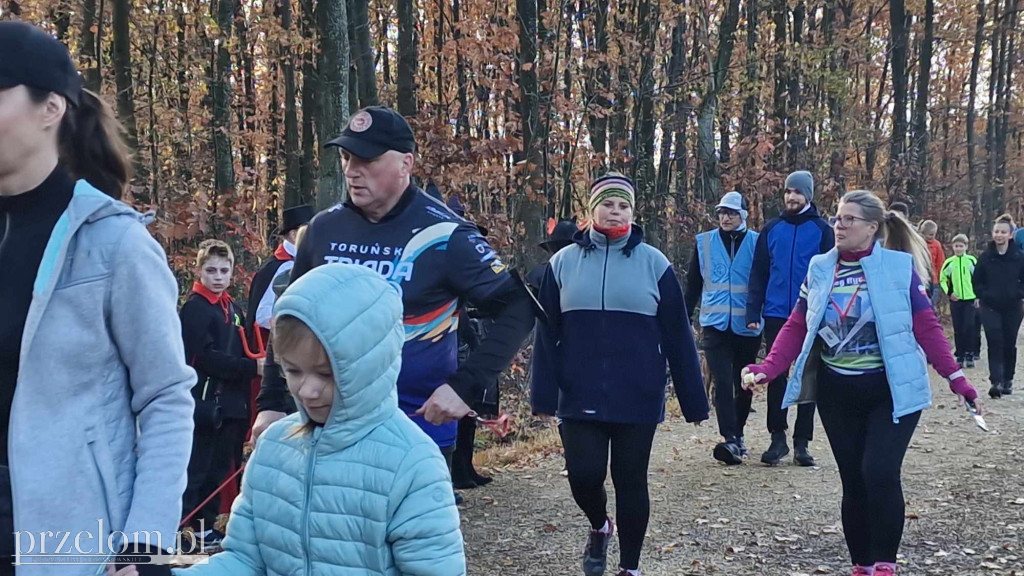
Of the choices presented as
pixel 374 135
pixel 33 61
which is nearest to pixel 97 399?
pixel 33 61

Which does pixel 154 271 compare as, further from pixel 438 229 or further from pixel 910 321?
pixel 910 321

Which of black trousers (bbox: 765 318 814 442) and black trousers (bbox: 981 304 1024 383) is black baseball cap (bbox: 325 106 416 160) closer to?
black trousers (bbox: 765 318 814 442)

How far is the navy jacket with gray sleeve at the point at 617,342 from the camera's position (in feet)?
19.1

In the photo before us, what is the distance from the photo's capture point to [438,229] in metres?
4.16

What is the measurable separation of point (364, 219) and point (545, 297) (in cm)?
227

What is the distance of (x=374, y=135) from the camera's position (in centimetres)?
411

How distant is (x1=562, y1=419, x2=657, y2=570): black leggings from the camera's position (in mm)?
5820

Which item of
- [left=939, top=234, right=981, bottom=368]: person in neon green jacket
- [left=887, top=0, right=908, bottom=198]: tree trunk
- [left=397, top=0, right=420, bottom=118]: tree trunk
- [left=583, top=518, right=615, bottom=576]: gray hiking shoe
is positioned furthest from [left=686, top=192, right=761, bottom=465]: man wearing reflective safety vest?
[left=887, top=0, right=908, bottom=198]: tree trunk

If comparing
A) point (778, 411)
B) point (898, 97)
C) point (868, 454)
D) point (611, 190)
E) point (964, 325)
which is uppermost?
point (898, 97)

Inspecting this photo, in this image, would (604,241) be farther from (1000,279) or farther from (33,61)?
(1000,279)

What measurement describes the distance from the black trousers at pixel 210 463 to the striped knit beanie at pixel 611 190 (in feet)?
10.6

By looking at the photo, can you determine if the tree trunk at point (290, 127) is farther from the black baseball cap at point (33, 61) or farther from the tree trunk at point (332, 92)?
the black baseball cap at point (33, 61)

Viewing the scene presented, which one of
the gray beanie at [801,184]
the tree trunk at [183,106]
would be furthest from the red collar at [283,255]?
the tree trunk at [183,106]

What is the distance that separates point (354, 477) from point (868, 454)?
12.2 feet
